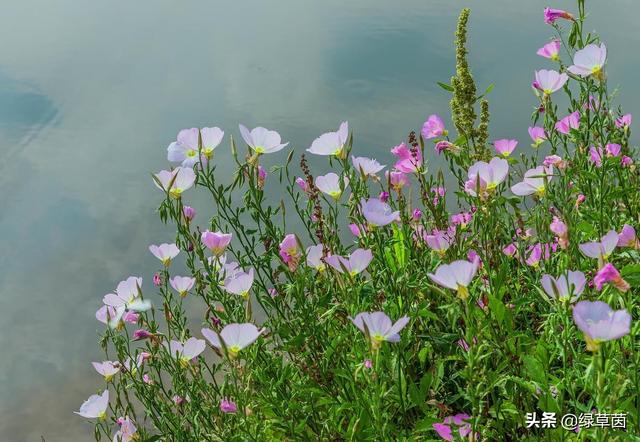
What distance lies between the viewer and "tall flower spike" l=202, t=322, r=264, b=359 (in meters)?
1.64

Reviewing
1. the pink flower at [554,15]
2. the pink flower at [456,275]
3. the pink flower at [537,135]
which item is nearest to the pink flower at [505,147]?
the pink flower at [537,135]

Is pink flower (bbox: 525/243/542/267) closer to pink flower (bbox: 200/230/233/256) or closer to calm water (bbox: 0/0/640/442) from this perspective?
pink flower (bbox: 200/230/233/256)

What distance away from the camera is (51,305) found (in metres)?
4.07

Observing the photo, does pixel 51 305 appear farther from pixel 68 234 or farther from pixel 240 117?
pixel 240 117

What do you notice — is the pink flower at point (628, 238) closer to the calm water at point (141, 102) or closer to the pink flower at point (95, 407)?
the pink flower at point (95, 407)

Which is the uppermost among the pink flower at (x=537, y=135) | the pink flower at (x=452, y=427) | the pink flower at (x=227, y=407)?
the pink flower at (x=537, y=135)

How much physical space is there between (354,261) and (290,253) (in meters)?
0.35

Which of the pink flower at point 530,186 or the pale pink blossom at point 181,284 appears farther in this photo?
the pale pink blossom at point 181,284

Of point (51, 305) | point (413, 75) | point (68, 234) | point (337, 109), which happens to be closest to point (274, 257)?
point (51, 305)

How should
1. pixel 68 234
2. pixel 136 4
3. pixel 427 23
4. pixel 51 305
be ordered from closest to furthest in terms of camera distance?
pixel 51 305
pixel 68 234
pixel 427 23
pixel 136 4

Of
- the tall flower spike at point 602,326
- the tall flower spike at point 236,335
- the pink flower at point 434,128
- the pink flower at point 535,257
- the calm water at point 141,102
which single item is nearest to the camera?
the tall flower spike at point 602,326

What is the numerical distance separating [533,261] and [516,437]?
523 millimetres

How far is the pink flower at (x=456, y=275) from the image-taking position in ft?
4.70

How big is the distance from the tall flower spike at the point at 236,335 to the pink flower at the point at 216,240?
354mm
